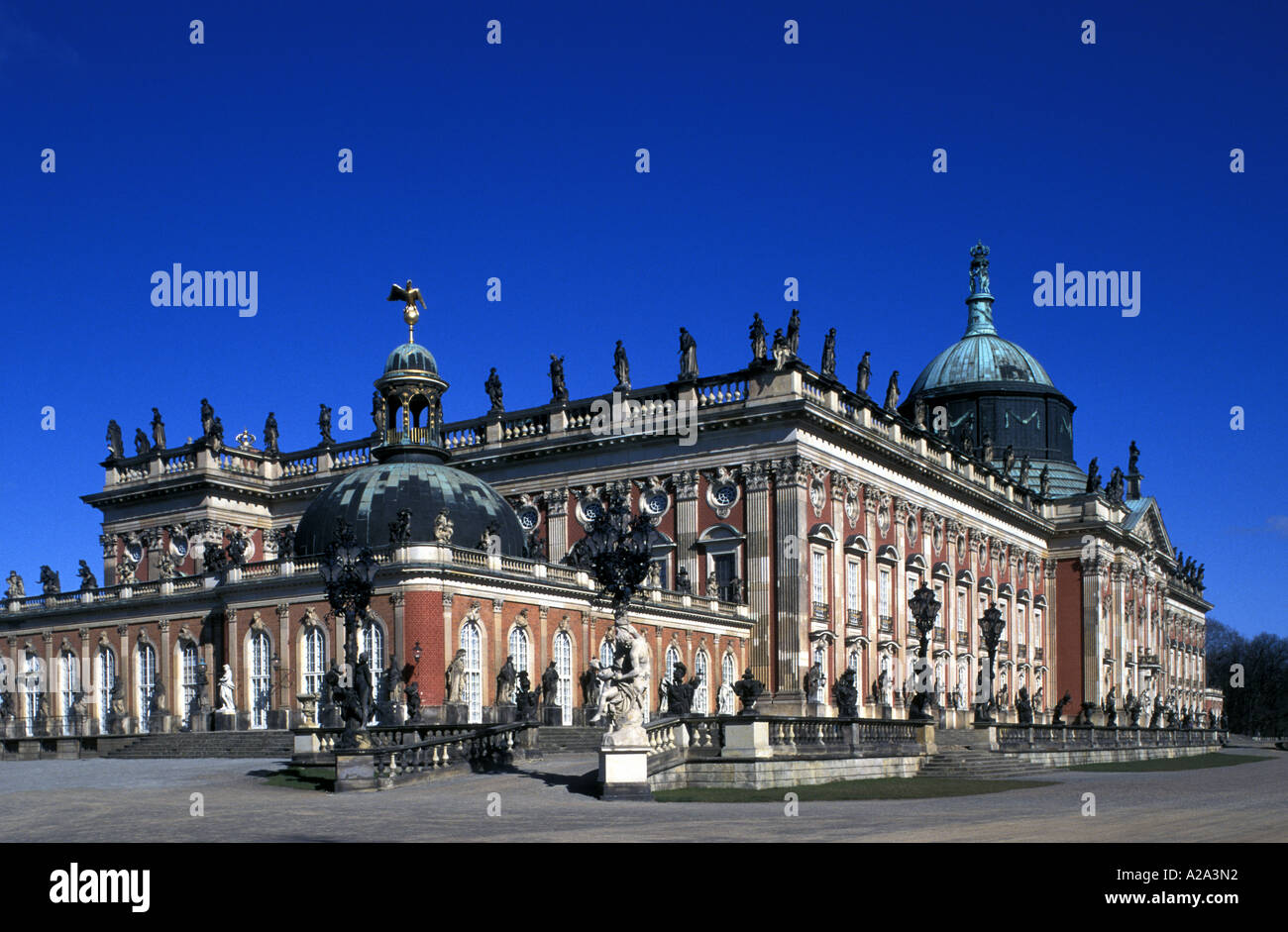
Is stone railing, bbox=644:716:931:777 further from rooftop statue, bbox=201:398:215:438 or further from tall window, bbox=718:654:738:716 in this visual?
rooftop statue, bbox=201:398:215:438

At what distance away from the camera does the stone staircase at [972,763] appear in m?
37.1

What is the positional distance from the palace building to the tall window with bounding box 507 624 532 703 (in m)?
0.06

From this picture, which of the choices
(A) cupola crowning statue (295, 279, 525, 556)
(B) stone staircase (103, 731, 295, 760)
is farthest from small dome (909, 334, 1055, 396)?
(B) stone staircase (103, 731, 295, 760)

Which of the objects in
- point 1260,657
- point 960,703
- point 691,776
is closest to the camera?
point 691,776

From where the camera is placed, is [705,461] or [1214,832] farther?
[705,461]

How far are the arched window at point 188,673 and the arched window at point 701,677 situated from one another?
18473mm

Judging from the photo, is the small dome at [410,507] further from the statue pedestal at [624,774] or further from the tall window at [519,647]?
the statue pedestal at [624,774]

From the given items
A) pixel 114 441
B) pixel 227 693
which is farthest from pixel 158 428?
pixel 227 693

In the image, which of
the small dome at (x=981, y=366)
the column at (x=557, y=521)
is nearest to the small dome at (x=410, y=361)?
the column at (x=557, y=521)

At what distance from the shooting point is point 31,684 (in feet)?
201

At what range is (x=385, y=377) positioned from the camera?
56.3 metres
